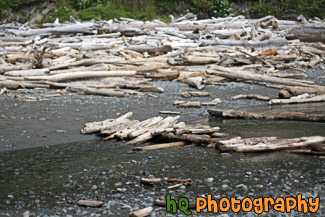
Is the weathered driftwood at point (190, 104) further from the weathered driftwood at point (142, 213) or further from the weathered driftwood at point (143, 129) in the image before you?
the weathered driftwood at point (142, 213)

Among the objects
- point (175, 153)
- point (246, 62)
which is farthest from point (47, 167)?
point (246, 62)

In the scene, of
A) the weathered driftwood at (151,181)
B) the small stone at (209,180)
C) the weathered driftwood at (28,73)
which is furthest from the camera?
the weathered driftwood at (28,73)

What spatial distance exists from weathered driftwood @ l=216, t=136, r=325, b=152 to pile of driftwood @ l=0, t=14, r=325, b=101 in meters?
4.80

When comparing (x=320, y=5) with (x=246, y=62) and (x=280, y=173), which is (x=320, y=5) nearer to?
(x=246, y=62)

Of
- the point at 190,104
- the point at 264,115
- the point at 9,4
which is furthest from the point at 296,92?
the point at 9,4

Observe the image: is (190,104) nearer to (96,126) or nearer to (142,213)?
(96,126)

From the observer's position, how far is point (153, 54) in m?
16.7

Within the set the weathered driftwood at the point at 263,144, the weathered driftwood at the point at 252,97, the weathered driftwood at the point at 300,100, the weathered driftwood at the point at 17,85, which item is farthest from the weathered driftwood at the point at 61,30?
the weathered driftwood at the point at 263,144

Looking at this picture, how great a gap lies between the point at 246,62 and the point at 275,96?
3919 mm

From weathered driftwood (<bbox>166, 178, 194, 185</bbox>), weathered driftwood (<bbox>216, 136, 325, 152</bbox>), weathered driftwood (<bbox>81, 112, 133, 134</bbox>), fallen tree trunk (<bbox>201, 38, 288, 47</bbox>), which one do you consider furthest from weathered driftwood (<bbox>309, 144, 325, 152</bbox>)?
fallen tree trunk (<bbox>201, 38, 288, 47</bbox>)

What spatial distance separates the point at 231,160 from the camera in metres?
5.95

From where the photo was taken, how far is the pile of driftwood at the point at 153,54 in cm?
1222

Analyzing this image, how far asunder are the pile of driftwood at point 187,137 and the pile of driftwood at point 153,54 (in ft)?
10.5

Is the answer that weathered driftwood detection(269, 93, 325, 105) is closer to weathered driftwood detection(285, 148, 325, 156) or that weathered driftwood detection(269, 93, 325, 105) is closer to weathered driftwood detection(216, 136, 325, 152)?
weathered driftwood detection(216, 136, 325, 152)
